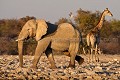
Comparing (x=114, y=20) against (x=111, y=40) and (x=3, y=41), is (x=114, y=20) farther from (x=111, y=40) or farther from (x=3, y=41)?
(x=3, y=41)

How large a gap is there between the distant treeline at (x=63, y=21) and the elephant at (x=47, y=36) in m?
15.9

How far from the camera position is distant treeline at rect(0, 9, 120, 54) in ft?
106

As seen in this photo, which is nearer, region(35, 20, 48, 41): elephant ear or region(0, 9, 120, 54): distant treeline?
region(35, 20, 48, 41): elephant ear

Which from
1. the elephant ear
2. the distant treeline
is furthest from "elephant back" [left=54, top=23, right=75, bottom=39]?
the distant treeline

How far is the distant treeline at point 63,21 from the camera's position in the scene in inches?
1271

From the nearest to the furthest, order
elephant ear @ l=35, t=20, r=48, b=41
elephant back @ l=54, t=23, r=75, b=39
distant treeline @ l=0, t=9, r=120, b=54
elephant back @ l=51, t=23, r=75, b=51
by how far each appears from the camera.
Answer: elephant ear @ l=35, t=20, r=48, b=41
elephant back @ l=51, t=23, r=75, b=51
elephant back @ l=54, t=23, r=75, b=39
distant treeline @ l=0, t=9, r=120, b=54

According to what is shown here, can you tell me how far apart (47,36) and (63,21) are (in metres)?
26.8

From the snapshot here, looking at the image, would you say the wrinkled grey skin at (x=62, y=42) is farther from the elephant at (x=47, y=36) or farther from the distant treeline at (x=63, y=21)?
the distant treeline at (x=63, y=21)

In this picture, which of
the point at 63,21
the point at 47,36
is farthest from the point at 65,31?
the point at 63,21

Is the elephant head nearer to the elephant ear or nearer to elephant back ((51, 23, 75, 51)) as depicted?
the elephant ear

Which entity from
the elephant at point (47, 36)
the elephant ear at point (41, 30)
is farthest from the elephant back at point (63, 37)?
the elephant ear at point (41, 30)

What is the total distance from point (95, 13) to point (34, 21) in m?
25.4

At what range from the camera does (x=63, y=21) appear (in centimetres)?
4150

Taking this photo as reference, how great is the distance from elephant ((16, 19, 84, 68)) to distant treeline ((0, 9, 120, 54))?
15.9 metres
